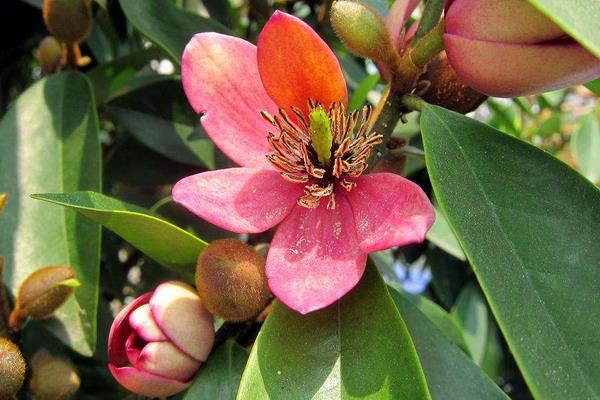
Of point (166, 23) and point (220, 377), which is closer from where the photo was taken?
point (220, 377)

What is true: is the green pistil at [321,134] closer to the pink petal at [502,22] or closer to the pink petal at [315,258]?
the pink petal at [315,258]

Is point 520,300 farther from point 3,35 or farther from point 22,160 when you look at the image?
point 3,35

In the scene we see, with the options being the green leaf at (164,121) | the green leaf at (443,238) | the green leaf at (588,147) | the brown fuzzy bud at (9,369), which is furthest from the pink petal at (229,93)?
the green leaf at (588,147)

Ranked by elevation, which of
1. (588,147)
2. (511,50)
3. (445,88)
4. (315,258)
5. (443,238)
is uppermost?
(511,50)

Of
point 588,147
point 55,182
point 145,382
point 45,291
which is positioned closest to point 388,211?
point 145,382

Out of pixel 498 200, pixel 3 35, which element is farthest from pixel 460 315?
pixel 3 35

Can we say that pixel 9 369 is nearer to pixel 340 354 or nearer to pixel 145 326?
pixel 145 326
